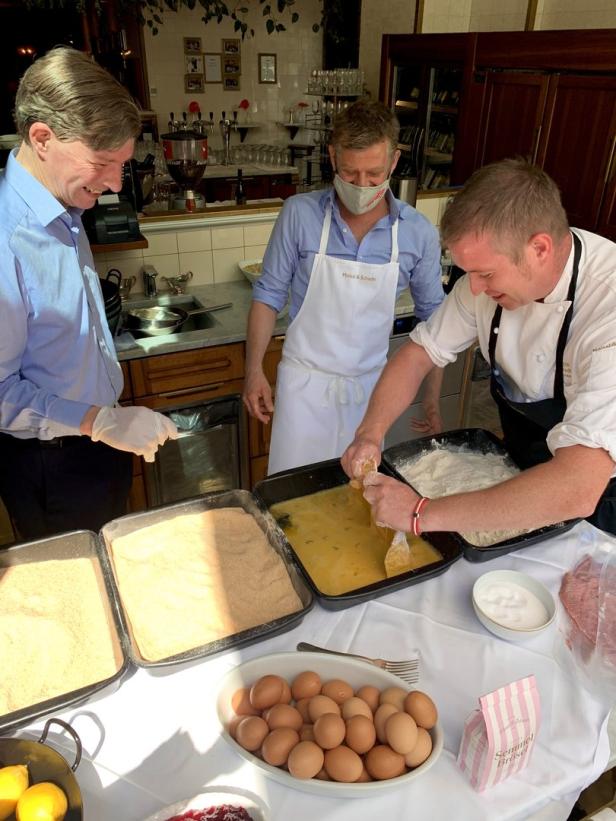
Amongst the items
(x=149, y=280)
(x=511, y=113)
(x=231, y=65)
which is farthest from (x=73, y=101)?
(x=231, y=65)

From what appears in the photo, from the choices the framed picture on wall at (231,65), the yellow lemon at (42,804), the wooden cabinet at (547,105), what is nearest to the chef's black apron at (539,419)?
the yellow lemon at (42,804)

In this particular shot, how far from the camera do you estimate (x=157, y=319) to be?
2861 mm

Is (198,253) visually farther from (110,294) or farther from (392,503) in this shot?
(392,503)

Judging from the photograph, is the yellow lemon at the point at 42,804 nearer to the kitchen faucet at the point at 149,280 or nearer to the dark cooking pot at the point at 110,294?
the dark cooking pot at the point at 110,294

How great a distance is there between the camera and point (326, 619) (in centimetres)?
122

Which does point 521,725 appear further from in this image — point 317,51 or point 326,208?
point 317,51

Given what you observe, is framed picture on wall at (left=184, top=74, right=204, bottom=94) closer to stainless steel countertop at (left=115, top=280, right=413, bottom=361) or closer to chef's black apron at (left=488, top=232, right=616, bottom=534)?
stainless steel countertop at (left=115, top=280, right=413, bottom=361)

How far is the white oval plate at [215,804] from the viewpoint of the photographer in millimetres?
846

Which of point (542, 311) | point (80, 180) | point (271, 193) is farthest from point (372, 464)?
point (271, 193)

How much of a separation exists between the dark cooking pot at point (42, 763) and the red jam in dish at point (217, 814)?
135 millimetres

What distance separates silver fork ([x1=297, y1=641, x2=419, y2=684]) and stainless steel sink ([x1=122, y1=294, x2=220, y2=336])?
76.8 inches

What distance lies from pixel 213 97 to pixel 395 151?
663 centimetres

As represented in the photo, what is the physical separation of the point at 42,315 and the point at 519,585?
4.23 feet

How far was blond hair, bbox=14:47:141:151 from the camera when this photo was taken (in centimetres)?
135
